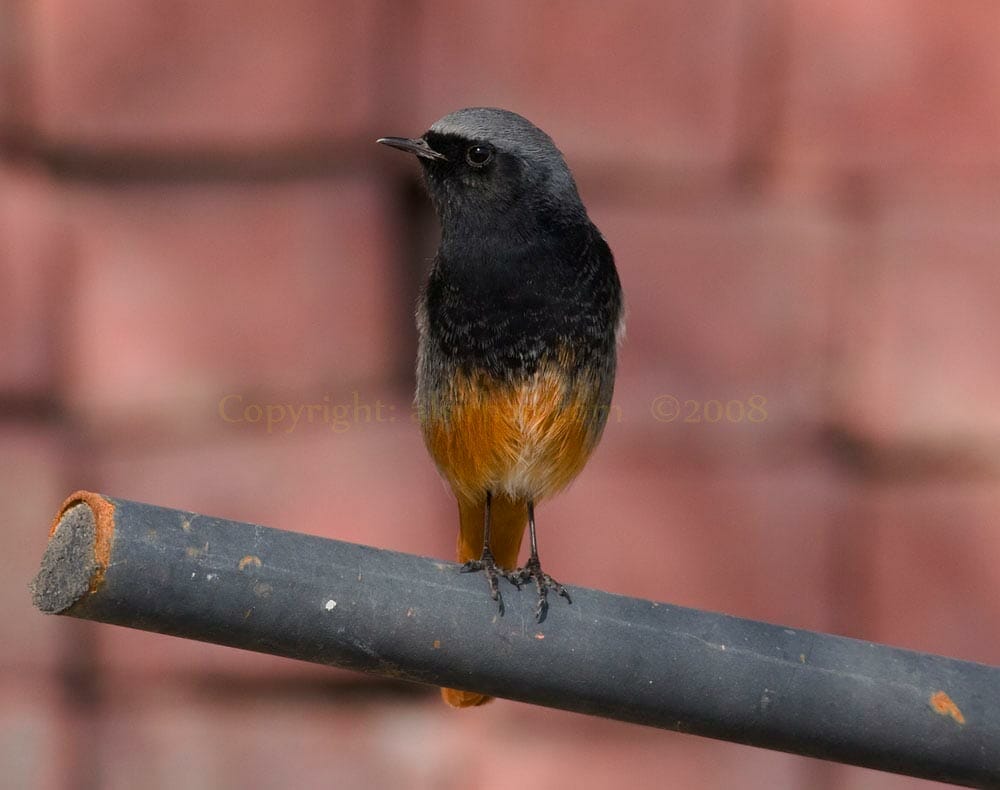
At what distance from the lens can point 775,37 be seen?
317cm

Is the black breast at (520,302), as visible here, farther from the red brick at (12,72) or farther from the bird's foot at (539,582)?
the red brick at (12,72)

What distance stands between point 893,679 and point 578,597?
34 centimetres

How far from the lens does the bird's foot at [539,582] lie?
5.28 ft

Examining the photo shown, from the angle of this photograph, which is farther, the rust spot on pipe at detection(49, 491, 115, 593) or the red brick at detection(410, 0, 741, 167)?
the red brick at detection(410, 0, 741, 167)

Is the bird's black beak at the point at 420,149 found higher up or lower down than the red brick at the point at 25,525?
higher up

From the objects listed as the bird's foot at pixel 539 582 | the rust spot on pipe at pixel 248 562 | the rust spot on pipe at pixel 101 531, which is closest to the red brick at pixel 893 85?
the bird's foot at pixel 539 582

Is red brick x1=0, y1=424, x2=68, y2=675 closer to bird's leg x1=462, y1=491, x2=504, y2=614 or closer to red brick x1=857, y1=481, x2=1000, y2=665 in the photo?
bird's leg x1=462, y1=491, x2=504, y2=614

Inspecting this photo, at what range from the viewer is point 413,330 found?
3.18 metres

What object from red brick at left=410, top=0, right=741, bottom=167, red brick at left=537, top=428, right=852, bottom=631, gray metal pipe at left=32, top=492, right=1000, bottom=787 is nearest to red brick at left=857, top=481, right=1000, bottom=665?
red brick at left=537, top=428, right=852, bottom=631

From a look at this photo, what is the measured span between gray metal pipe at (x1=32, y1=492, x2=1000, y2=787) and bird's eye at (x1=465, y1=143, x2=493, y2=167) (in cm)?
103

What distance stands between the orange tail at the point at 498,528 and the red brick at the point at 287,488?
1.33 feet

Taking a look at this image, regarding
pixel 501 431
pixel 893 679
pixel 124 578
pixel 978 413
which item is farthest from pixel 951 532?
pixel 124 578

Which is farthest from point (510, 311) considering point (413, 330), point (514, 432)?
point (413, 330)

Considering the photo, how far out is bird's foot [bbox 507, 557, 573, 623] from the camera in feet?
5.28
